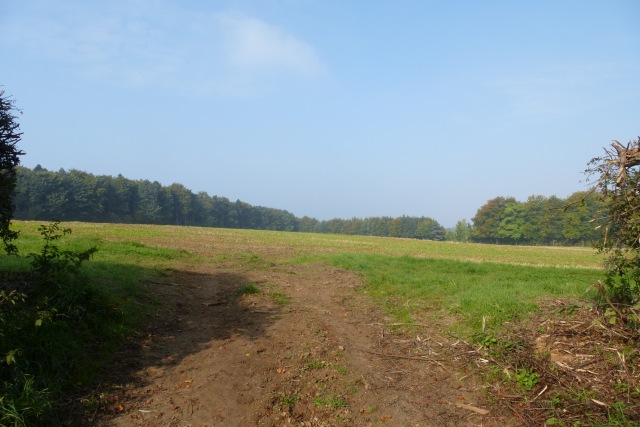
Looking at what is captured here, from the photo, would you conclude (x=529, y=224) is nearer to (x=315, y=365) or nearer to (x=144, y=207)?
(x=144, y=207)

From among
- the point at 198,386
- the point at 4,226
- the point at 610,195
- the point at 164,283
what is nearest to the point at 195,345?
the point at 198,386

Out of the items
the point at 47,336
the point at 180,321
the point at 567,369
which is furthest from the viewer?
the point at 180,321

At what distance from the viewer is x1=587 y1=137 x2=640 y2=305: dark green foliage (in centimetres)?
581

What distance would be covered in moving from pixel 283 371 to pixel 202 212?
111 metres

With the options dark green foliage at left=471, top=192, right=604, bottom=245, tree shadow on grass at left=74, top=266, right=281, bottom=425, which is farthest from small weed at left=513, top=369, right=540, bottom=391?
dark green foliage at left=471, top=192, right=604, bottom=245

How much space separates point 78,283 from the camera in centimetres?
721

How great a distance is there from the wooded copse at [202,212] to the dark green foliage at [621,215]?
5629 cm

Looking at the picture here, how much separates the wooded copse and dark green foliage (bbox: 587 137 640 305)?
56290 millimetres

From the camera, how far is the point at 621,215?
5930mm

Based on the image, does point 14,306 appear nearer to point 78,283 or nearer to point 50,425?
point 78,283

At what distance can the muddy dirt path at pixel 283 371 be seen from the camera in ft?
16.0

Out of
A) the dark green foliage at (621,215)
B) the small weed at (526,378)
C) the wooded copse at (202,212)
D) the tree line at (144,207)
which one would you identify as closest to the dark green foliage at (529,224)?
the wooded copse at (202,212)

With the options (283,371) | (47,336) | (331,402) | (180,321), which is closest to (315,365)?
(283,371)

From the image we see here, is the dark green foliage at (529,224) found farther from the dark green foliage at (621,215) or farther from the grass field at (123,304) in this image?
the dark green foliage at (621,215)
